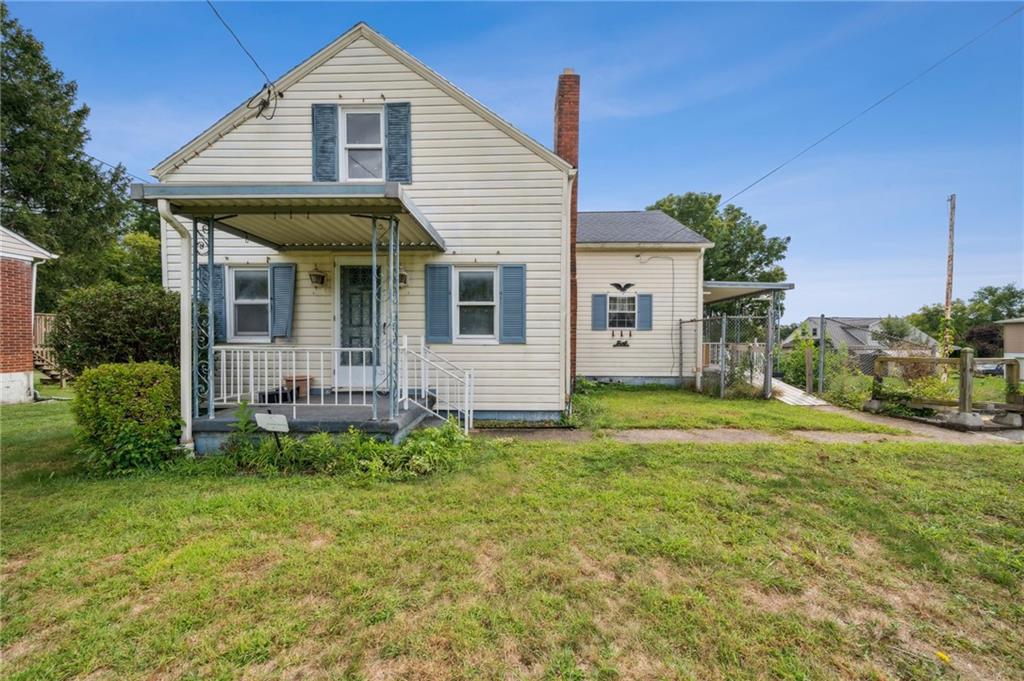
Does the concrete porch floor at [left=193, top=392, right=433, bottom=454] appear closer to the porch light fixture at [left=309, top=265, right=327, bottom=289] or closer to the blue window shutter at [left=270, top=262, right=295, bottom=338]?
the blue window shutter at [left=270, top=262, right=295, bottom=338]

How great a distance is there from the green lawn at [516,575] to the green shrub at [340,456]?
0.26 metres

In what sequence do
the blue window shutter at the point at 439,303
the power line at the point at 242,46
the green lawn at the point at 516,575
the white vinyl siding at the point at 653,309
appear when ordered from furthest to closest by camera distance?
the white vinyl siding at the point at 653,309
the blue window shutter at the point at 439,303
the power line at the point at 242,46
the green lawn at the point at 516,575

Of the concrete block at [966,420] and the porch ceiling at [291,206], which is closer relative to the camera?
the porch ceiling at [291,206]

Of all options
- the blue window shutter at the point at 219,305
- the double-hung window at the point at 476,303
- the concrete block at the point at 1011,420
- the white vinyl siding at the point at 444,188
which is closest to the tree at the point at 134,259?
the blue window shutter at the point at 219,305

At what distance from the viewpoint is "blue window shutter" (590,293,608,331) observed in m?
12.1

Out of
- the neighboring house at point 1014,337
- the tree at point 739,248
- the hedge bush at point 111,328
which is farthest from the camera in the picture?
the neighboring house at point 1014,337

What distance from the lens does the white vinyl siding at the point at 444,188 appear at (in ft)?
23.7

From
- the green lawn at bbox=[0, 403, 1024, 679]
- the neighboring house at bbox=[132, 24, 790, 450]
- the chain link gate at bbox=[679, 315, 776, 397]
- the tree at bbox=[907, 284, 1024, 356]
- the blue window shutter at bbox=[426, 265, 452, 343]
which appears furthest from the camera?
the tree at bbox=[907, 284, 1024, 356]

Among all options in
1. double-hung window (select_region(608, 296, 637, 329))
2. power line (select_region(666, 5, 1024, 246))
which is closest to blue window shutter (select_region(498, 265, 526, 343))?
double-hung window (select_region(608, 296, 637, 329))

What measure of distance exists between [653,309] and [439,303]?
7.20 m

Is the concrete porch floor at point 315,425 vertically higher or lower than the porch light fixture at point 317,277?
lower

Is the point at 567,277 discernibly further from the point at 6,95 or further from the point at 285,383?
the point at 6,95

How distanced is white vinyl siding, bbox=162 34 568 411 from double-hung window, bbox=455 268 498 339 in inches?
7.8

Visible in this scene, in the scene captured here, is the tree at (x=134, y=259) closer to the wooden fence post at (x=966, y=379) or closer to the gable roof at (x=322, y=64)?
the gable roof at (x=322, y=64)
